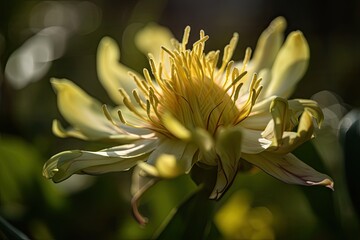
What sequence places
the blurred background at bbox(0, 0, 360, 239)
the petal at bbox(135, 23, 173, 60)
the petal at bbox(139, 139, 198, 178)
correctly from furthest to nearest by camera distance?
1. the petal at bbox(135, 23, 173, 60)
2. the blurred background at bbox(0, 0, 360, 239)
3. the petal at bbox(139, 139, 198, 178)

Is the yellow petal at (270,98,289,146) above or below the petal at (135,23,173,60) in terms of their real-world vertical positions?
above

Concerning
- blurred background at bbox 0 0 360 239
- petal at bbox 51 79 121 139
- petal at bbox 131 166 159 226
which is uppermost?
petal at bbox 51 79 121 139

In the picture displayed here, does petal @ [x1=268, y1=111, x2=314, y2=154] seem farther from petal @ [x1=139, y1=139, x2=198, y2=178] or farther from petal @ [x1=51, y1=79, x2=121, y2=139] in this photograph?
petal @ [x1=51, y1=79, x2=121, y2=139]

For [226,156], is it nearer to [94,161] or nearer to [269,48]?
[94,161]

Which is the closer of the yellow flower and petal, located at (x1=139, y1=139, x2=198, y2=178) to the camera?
petal, located at (x1=139, y1=139, x2=198, y2=178)

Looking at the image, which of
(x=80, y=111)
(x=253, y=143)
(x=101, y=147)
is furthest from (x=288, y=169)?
(x=101, y=147)

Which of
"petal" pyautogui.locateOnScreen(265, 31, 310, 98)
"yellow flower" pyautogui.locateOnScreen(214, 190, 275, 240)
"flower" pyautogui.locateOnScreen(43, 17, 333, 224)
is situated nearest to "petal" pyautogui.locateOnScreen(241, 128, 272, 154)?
"flower" pyautogui.locateOnScreen(43, 17, 333, 224)

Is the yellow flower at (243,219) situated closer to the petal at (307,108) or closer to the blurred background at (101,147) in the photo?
the blurred background at (101,147)
